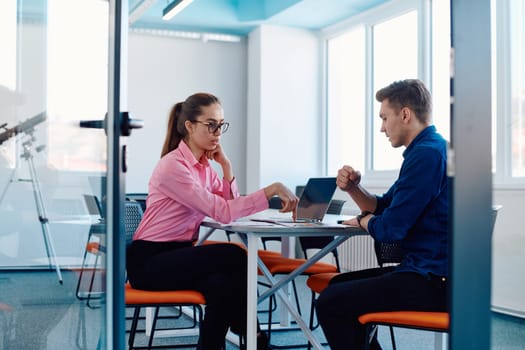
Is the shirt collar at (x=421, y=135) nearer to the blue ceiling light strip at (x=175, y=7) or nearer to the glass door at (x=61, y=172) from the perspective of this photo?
the glass door at (x=61, y=172)

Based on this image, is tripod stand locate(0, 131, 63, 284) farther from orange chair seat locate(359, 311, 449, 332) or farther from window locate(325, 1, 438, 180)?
window locate(325, 1, 438, 180)

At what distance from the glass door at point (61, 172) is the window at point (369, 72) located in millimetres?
4518

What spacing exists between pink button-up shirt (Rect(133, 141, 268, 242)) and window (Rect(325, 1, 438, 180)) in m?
3.60

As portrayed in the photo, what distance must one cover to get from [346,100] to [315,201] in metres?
4.65

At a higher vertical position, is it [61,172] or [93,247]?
[61,172]

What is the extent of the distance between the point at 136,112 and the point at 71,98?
18.8 feet

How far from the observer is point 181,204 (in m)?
2.79

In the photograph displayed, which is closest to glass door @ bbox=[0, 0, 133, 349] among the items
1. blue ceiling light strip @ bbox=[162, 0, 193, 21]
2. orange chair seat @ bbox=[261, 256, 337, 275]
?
orange chair seat @ bbox=[261, 256, 337, 275]

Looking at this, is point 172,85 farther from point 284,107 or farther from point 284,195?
point 284,195

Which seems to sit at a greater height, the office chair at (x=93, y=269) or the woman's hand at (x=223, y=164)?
the woman's hand at (x=223, y=164)

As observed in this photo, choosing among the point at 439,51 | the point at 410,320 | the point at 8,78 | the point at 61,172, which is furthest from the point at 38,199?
the point at 439,51

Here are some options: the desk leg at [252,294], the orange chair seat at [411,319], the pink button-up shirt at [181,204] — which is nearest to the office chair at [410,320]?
the orange chair seat at [411,319]

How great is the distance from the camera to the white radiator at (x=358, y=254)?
6145 millimetres

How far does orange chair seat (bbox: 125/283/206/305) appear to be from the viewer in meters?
2.46
